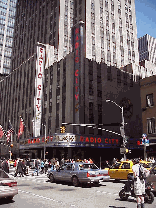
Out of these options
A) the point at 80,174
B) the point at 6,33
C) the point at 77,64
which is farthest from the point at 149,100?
the point at 6,33

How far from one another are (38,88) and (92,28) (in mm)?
27882

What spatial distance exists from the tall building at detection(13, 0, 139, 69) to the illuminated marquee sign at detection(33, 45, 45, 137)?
26.7ft

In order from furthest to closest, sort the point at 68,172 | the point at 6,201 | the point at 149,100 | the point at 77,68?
the point at 77,68, the point at 149,100, the point at 68,172, the point at 6,201

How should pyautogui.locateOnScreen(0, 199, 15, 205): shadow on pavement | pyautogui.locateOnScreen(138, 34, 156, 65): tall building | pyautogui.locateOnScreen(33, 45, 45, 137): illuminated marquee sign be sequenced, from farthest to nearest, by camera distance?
pyautogui.locateOnScreen(138, 34, 156, 65): tall building → pyautogui.locateOnScreen(33, 45, 45, 137): illuminated marquee sign → pyautogui.locateOnScreen(0, 199, 15, 205): shadow on pavement

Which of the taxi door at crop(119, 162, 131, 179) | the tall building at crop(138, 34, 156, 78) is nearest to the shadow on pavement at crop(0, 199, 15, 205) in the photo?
the taxi door at crop(119, 162, 131, 179)

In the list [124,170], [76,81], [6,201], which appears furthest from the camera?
[76,81]

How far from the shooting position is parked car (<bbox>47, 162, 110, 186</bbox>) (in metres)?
16.5

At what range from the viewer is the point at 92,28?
72312mm

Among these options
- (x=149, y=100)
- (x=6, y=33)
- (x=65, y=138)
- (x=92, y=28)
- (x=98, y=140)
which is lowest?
(x=98, y=140)

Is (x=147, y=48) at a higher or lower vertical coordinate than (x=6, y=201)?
higher

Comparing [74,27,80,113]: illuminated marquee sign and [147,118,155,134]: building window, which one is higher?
[74,27,80,113]: illuminated marquee sign

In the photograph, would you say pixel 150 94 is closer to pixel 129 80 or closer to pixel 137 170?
pixel 129 80

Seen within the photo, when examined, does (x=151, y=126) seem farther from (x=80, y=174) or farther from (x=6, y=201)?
(x=6, y=201)

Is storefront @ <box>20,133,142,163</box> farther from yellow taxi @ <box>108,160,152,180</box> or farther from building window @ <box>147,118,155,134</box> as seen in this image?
yellow taxi @ <box>108,160,152,180</box>
